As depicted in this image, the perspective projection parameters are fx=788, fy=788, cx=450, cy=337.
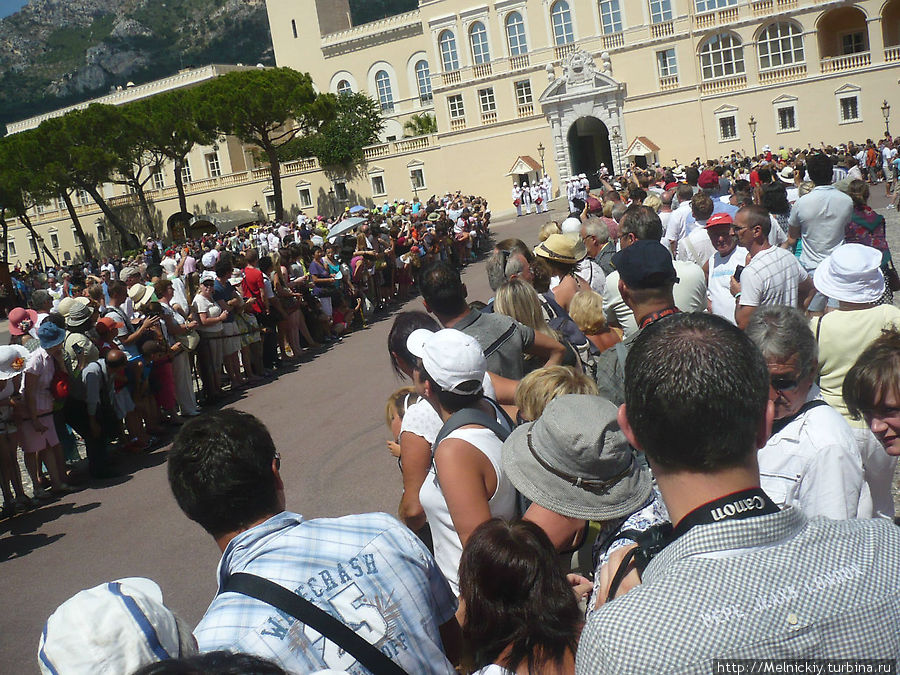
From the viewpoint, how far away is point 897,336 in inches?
133

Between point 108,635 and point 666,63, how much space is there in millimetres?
48890

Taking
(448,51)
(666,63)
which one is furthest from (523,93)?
(666,63)

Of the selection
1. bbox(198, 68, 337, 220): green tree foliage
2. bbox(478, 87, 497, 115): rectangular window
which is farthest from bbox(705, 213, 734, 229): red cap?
bbox(198, 68, 337, 220): green tree foliage

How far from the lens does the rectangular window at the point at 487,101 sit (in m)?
50.2

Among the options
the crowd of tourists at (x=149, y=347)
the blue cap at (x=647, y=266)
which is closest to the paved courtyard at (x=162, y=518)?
the crowd of tourists at (x=149, y=347)

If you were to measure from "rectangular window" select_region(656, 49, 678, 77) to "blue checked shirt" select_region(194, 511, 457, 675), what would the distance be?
47.8 m

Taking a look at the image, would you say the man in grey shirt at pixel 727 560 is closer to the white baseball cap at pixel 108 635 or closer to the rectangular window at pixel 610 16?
the white baseball cap at pixel 108 635

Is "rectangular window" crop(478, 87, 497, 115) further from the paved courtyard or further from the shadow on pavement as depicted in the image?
the shadow on pavement

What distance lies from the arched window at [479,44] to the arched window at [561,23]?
14.3 feet

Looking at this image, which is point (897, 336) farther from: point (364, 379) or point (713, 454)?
point (364, 379)

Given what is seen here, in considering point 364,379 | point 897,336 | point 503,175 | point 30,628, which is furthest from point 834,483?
point 503,175

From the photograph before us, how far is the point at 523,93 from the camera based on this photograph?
49406 millimetres

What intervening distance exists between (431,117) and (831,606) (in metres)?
59.4

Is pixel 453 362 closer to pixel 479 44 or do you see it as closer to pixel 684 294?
pixel 684 294
